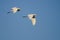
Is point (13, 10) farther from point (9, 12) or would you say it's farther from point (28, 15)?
point (28, 15)

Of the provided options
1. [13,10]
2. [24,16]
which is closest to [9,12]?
[13,10]

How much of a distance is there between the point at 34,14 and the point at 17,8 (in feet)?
0.58

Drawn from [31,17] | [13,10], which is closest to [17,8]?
[13,10]

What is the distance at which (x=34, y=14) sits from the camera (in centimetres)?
129

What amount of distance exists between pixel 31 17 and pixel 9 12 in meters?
0.23

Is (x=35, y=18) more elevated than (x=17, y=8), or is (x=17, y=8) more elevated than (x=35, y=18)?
(x=17, y=8)

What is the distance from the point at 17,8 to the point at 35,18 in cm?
20

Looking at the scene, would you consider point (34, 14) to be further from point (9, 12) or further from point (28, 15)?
point (9, 12)

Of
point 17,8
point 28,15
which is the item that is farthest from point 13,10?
point 28,15

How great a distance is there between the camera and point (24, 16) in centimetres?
129

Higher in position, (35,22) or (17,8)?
(17,8)

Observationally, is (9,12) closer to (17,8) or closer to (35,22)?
(17,8)

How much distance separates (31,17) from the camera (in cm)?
124

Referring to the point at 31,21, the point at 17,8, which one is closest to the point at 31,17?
the point at 31,21
